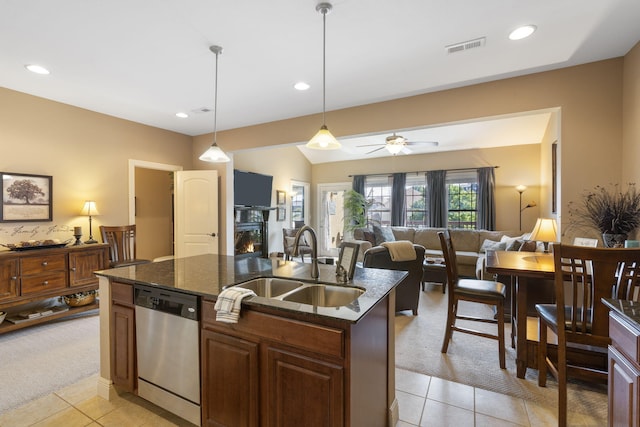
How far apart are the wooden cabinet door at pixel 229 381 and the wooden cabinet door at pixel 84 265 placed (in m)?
2.95

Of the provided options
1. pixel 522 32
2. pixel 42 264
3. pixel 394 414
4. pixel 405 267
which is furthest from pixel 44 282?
pixel 522 32

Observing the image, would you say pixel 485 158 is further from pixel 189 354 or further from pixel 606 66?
pixel 189 354

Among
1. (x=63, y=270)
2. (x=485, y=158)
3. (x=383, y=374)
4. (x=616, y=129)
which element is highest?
(x=485, y=158)

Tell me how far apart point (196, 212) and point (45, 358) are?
8.70ft

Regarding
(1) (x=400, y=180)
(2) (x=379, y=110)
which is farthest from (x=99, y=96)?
(1) (x=400, y=180)

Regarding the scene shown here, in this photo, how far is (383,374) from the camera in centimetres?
167

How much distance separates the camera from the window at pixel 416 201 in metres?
7.02

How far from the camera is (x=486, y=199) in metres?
6.28

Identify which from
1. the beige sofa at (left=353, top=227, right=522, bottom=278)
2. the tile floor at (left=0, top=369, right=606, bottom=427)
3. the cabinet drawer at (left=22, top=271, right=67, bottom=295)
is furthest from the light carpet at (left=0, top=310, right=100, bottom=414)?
the beige sofa at (left=353, top=227, right=522, bottom=278)

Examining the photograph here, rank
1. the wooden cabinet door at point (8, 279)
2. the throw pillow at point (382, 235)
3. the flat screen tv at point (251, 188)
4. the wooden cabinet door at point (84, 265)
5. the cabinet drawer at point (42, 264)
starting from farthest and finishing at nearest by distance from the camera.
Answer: the throw pillow at point (382, 235) < the flat screen tv at point (251, 188) < the wooden cabinet door at point (84, 265) < the cabinet drawer at point (42, 264) < the wooden cabinet door at point (8, 279)

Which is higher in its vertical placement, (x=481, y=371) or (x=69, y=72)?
(x=69, y=72)

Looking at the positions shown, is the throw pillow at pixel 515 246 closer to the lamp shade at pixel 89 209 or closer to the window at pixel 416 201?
the window at pixel 416 201

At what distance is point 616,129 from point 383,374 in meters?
3.12

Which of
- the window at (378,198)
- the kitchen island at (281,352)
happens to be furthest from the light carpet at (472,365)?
the window at (378,198)
